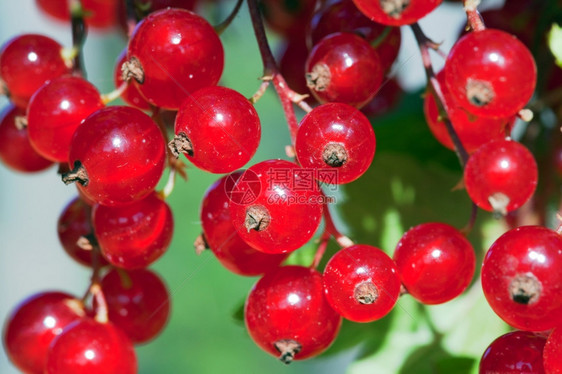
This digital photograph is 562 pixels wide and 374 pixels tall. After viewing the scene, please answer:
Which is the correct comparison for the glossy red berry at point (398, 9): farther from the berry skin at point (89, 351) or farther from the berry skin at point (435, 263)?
the berry skin at point (89, 351)

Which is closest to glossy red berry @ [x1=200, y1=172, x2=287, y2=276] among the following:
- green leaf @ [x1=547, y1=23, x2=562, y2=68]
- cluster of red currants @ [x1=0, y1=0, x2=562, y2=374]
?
cluster of red currants @ [x1=0, y1=0, x2=562, y2=374]

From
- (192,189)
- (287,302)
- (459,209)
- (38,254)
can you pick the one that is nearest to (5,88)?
(287,302)

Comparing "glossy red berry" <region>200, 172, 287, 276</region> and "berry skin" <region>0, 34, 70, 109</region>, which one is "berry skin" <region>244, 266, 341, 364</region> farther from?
"berry skin" <region>0, 34, 70, 109</region>

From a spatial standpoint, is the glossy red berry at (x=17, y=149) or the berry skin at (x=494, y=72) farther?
the glossy red berry at (x=17, y=149)

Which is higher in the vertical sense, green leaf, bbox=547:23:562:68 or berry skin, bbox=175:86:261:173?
berry skin, bbox=175:86:261:173

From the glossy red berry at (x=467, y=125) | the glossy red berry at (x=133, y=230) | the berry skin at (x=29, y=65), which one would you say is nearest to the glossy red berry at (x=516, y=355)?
Result: the glossy red berry at (x=467, y=125)

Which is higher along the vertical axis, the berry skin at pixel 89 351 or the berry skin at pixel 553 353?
the berry skin at pixel 553 353
